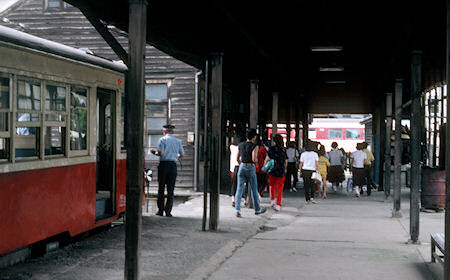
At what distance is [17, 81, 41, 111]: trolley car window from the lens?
23.8ft

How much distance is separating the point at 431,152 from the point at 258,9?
1079cm

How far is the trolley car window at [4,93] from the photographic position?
684cm

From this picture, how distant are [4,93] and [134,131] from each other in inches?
65.5

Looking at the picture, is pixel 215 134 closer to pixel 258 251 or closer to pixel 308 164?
pixel 258 251

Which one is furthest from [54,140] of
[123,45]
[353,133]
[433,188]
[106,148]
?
[353,133]

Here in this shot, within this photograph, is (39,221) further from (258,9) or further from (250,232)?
(258,9)

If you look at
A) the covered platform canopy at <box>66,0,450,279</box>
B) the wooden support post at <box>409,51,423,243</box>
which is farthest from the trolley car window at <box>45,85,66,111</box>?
the wooden support post at <box>409,51,423,243</box>

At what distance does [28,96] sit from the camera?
745 centimetres

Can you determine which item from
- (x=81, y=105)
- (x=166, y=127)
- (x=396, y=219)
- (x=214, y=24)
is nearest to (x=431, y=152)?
(x=396, y=219)

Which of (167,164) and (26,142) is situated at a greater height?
(26,142)

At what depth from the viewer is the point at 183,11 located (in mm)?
8812

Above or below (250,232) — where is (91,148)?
above

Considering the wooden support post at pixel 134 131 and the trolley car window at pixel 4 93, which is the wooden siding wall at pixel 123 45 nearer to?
the trolley car window at pixel 4 93

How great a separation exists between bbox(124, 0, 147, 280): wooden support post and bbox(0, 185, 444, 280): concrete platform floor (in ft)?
1.97
